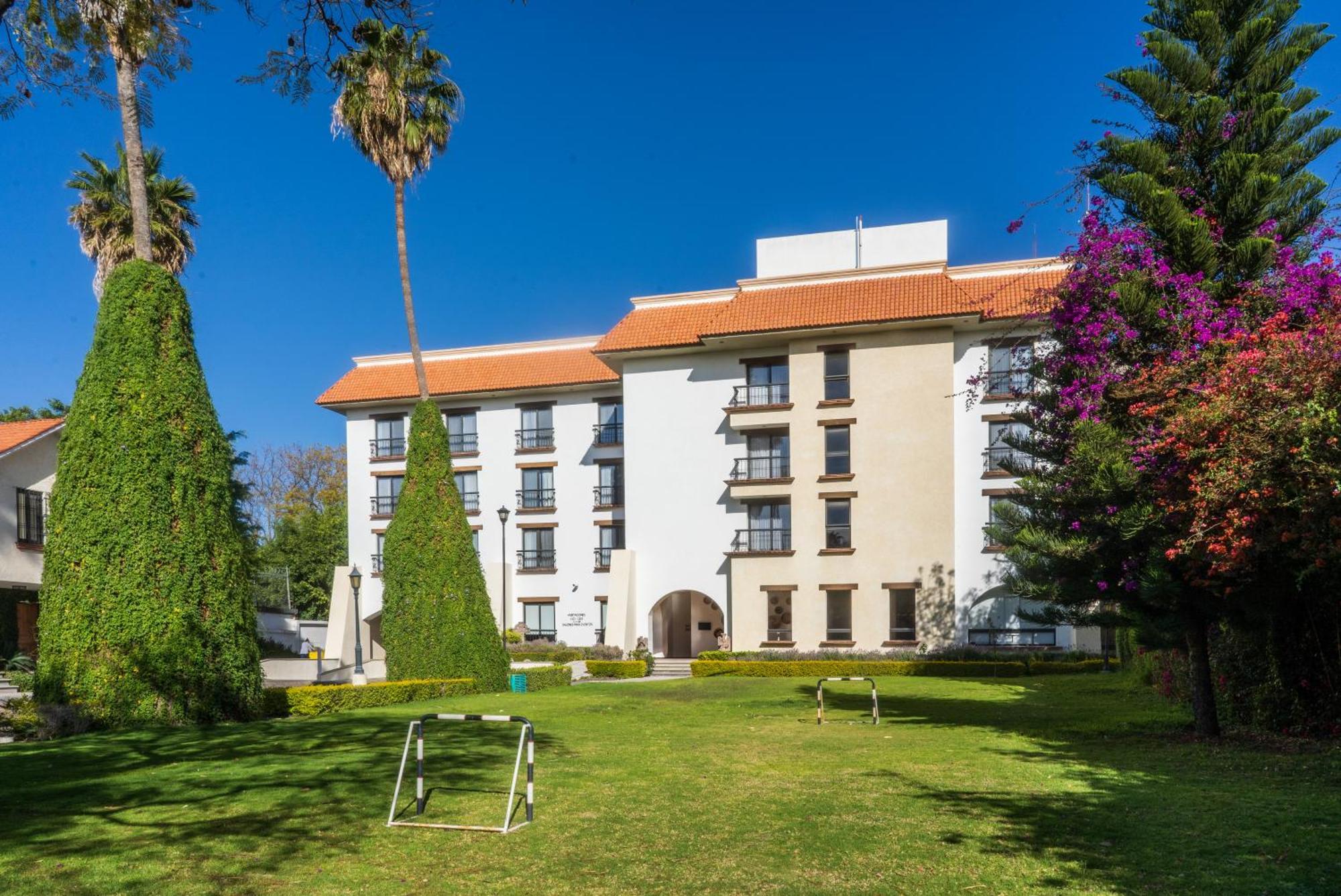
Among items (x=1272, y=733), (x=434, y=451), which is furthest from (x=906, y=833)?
(x=434, y=451)

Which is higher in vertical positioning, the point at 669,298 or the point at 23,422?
the point at 669,298

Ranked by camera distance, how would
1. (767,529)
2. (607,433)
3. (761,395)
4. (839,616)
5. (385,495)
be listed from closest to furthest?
(839,616) < (767,529) < (761,395) < (607,433) < (385,495)

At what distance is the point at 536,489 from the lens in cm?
4391

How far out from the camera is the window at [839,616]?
3675 cm

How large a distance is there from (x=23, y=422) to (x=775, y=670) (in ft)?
85.8

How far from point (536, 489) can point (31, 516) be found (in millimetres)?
19064

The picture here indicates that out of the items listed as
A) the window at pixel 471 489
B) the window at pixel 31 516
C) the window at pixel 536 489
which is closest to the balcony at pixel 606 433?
the window at pixel 536 489

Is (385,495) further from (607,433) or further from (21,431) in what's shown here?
(21,431)

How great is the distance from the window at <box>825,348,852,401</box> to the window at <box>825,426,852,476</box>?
1.26m

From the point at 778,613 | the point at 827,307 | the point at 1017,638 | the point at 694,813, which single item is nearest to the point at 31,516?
the point at 778,613

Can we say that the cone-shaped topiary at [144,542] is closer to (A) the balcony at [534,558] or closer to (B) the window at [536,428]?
(A) the balcony at [534,558]

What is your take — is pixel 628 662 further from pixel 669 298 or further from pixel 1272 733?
pixel 1272 733

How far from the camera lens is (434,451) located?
2675cm

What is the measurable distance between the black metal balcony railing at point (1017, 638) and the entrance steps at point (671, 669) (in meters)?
10.3
